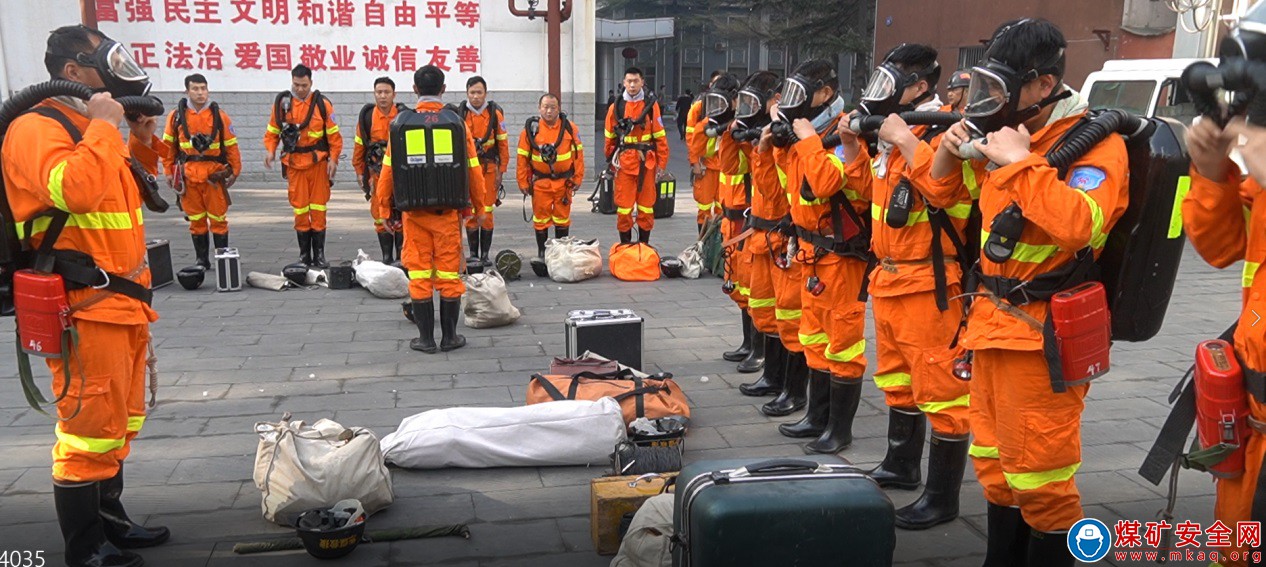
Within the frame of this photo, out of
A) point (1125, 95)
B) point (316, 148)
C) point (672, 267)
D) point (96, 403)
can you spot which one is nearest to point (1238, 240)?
point (96, 403)

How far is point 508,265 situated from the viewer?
976cm

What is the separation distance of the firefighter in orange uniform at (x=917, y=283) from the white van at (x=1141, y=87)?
9273mm

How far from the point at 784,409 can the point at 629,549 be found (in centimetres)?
238

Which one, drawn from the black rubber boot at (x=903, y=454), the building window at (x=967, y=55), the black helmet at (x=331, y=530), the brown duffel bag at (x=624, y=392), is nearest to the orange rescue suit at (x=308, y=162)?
the brown duffel bag at (x=624, y=392)

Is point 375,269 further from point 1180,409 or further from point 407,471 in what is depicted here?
point 1180,409

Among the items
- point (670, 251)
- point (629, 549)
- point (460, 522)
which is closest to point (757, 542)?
A: point (629, 549)

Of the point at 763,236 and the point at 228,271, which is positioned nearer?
the point at 763,236

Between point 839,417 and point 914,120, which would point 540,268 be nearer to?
point 839,417

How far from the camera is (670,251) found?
11.5 metres

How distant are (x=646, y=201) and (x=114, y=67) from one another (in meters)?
7.51

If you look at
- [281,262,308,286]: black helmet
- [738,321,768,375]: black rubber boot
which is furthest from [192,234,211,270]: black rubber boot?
[738,321,768,375]: black rubber boot

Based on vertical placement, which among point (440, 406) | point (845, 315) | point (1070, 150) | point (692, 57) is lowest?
point (440, 406)

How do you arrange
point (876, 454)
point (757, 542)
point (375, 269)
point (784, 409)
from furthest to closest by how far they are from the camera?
point (375, 269) < point (784, 409) < point (876, 454) < point (757, 542)

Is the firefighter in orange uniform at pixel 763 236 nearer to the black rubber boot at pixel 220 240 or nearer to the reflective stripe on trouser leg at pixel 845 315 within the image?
the reflective stripe on trouser leg at pixel 845 315
